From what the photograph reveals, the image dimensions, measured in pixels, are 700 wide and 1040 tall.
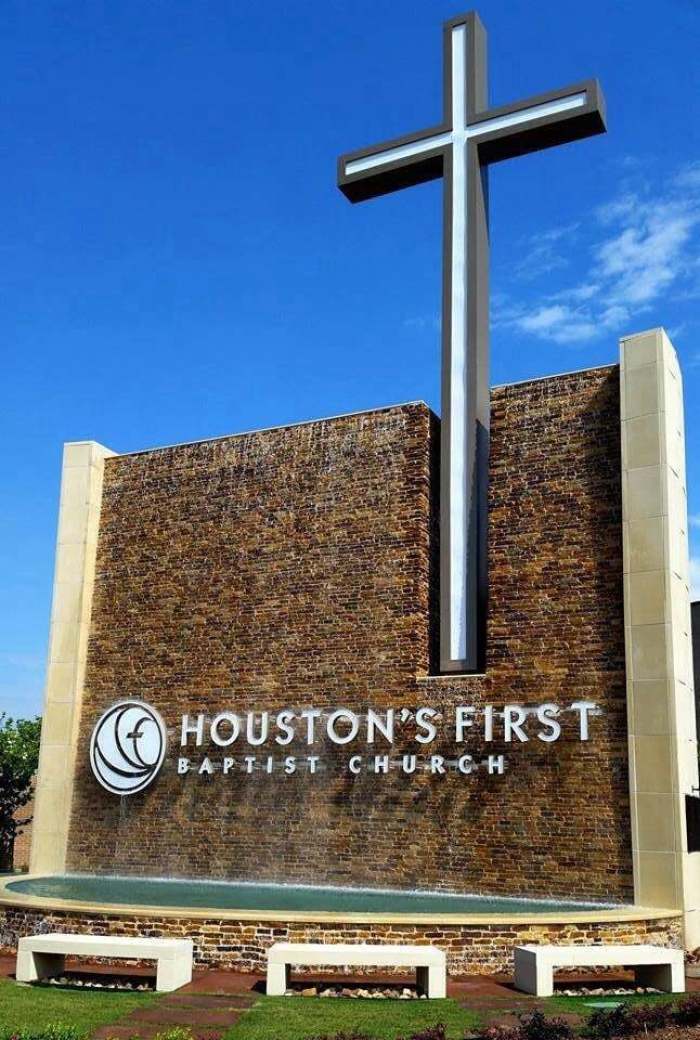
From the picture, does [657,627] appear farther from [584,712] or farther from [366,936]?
[366,936]

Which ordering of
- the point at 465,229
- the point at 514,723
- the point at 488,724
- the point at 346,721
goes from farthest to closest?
1. the point at 465,229
2. the point at 346,721
3. the point at 488,724
4. the point at 514,723

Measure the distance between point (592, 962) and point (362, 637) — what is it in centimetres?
814

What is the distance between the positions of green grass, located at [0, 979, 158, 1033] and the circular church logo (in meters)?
8.00

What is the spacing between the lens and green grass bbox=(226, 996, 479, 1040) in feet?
32.9

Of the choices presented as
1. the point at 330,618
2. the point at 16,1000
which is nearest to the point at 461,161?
the point at 330,618

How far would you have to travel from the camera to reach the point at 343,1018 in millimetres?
10797

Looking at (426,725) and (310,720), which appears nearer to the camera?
(426,725)

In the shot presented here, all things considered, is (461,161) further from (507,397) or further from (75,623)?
(75,623)

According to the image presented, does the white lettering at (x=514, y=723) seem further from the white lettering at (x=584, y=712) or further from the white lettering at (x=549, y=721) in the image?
the white lettering at (x=584, y=712)

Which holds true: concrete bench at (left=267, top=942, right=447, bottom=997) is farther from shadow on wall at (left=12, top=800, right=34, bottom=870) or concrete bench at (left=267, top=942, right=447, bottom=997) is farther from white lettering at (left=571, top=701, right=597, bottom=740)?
shadow on wall at (left=12, top=800, right=34, bottom=870)

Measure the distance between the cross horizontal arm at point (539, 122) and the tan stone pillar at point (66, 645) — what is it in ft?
33.2

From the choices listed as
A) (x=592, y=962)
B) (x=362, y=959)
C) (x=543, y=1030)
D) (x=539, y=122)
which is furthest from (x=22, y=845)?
(x=543, y=1030)

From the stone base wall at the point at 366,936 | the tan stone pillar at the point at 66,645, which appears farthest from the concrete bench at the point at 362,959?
the tan stone pillar at the point at 66,645

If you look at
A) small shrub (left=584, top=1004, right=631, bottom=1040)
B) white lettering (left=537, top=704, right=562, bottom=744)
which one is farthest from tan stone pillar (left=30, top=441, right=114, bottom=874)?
small shrub (left=584, top=1004, right=631, bottom=1040)
